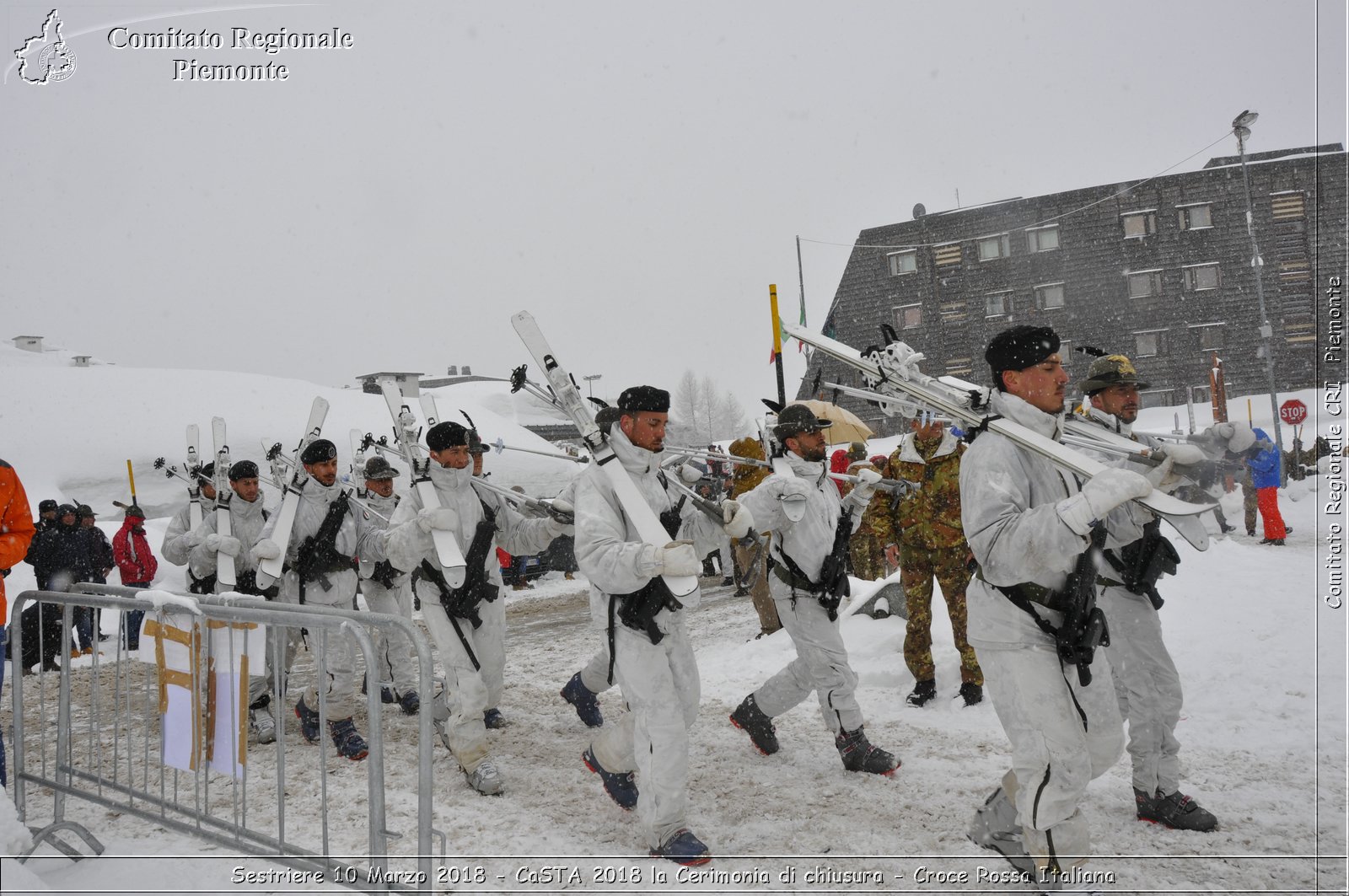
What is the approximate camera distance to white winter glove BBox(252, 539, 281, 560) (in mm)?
5324

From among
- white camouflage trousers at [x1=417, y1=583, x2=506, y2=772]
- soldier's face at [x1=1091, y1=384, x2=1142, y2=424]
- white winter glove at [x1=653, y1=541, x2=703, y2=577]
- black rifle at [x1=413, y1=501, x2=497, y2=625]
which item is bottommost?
white camouflage trousers at [x1=417, y1=583, x2=506, y2=772]

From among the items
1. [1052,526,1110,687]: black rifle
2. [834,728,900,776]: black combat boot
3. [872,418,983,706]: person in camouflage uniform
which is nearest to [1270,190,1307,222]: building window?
[872,418,983,706]: person in camouflage uniform

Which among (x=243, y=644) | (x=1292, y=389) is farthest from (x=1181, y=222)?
(x=243, y=644)

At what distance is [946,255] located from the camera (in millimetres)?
31562

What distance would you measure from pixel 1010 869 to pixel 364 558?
478cm

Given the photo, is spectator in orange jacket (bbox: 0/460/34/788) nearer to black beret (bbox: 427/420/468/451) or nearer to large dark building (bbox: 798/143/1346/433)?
black beret (bbox: 427/420/468/451)

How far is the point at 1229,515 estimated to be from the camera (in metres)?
12.4

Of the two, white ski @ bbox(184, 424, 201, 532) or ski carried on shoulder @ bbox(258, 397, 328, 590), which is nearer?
ski carried on shoulder @ bbox(258, 397, 328, 590)

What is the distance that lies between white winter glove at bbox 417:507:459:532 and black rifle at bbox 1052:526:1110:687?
10.3 feet

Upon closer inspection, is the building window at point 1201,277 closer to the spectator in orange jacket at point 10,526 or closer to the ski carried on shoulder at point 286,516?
the ski carried on shoulder at point 286,516

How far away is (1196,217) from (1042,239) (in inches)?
195

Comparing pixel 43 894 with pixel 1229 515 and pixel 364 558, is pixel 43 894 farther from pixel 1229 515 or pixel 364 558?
pixel 1229 515

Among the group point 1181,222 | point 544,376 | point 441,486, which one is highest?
point 1181,222

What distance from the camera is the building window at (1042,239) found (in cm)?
3000
